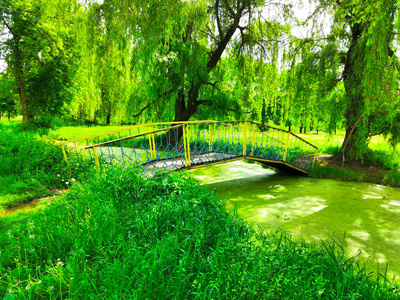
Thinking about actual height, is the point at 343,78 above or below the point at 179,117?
above

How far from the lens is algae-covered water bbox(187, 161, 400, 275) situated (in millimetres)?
3668

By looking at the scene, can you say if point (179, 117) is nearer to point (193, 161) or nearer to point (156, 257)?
point (193, 161)

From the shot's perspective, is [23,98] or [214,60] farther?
[23,98]

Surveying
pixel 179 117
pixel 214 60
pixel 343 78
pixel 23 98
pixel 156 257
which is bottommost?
pixel 156 257

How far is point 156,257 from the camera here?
218 centimetres

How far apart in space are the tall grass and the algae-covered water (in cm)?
94

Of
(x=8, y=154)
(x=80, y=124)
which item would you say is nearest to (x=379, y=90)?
(x=8, y=154)

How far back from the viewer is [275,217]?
4.51 m

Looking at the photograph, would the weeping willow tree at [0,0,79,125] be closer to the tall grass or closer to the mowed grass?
the mowed grass

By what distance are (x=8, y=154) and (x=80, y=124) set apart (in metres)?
17.5

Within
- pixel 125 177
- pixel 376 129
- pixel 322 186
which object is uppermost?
pixel 376 129

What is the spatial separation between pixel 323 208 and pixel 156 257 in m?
4.16

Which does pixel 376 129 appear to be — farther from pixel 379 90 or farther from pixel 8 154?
pixel 8 154

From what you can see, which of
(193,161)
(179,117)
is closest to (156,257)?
(193,161)
